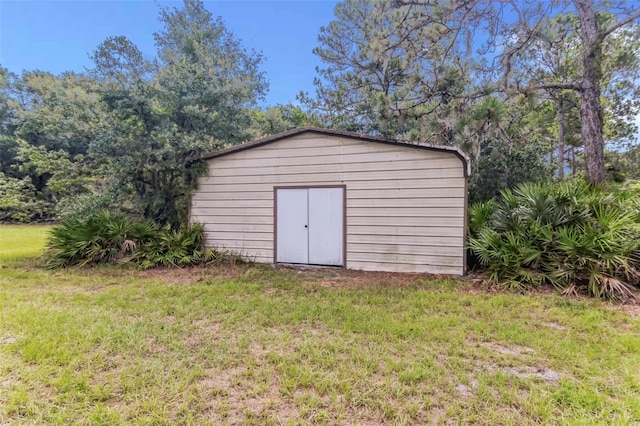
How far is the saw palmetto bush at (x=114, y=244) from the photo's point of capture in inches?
246

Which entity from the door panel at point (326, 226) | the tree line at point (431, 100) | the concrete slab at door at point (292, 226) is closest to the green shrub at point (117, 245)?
the tree line at point (431, 100)

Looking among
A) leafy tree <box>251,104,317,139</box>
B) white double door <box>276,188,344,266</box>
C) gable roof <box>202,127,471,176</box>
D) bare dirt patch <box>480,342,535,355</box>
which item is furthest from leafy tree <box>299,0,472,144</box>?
bare dirt patch <box>480,342,535,355</box>

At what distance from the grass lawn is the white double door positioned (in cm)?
190

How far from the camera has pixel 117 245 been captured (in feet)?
21.3

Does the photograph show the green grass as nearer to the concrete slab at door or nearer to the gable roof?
the gable roof

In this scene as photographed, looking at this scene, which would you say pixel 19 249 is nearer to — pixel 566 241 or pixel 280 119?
pixel 280 119

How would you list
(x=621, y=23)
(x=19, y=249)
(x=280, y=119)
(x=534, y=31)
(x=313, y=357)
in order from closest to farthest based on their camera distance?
1. (x=313, y=357)
2. (x=621, y=23)
3. (x=534, y=31)
4. (x=19, y=249)
5. (x=280, y=119)

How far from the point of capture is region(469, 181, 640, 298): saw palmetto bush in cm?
450

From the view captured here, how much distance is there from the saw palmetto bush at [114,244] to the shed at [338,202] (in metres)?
0.84

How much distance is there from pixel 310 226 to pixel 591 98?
667 centimetres

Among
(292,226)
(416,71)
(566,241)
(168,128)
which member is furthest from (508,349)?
(168,128)

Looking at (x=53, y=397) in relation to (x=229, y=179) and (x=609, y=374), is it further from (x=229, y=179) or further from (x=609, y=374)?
(x=229, y=179)

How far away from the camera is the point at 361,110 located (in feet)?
35.4

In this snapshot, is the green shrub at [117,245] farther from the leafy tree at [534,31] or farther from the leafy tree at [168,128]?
the leafy tree at [534,31]
